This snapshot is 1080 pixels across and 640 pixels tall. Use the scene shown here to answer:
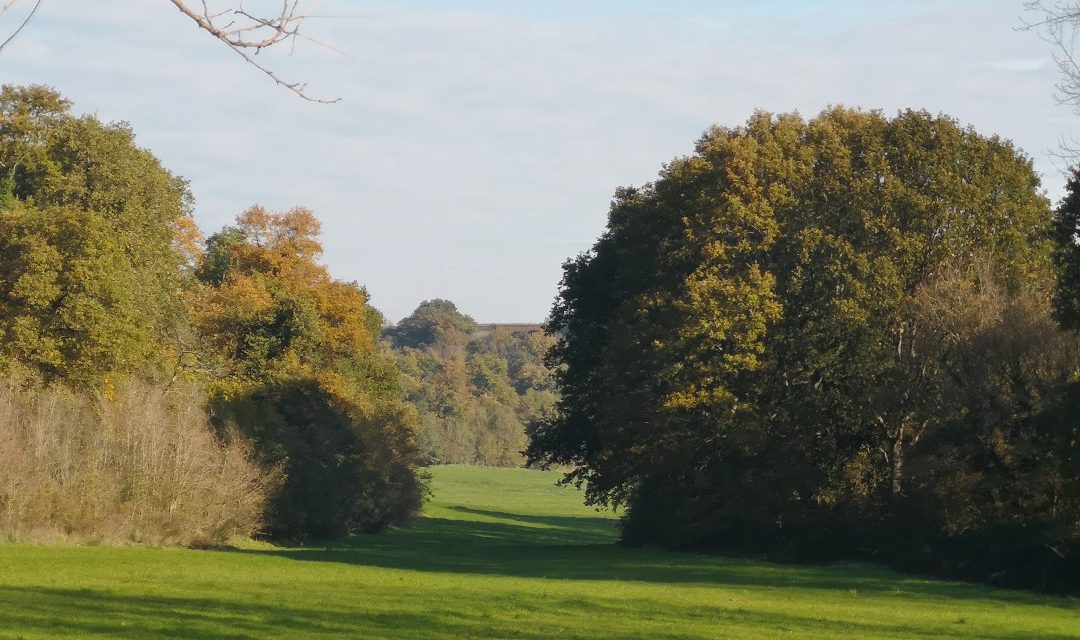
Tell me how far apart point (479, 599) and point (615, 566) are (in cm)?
1678

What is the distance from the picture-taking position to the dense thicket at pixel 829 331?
4588 cm

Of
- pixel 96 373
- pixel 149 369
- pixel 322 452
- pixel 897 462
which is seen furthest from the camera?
pixel 322 452

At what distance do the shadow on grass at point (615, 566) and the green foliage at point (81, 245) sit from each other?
11155 mm

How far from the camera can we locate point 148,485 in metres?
53.5

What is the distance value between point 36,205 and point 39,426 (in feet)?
47.9

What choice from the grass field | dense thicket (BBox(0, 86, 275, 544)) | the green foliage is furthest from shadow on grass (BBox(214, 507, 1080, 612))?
the green foliage

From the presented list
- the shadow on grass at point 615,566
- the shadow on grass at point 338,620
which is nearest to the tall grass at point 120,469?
the shadow on grass at point 615,566

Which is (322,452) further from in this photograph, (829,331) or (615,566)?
(829,331)

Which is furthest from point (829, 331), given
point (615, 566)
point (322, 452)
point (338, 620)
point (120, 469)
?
point (322, 452)

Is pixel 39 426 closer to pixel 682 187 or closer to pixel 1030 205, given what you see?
pixel 682 187

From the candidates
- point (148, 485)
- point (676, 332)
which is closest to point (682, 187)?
point (676, 332)

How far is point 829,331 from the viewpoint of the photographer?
47.7m

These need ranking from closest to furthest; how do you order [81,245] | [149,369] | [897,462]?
[897,462] → [81,245] → [149,369]

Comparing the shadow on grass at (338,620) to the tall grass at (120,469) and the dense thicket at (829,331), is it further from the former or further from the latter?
the tall grass at (120,469)
